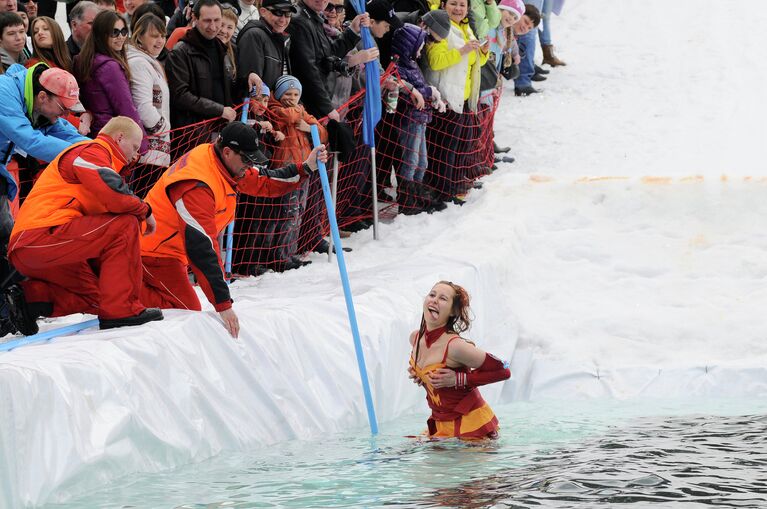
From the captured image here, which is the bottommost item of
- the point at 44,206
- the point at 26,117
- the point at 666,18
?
the point at 44,206

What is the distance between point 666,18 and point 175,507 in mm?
15494

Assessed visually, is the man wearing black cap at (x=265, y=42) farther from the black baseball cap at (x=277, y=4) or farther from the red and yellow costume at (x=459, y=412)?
the red and yellow costume at (x=459, y=412)

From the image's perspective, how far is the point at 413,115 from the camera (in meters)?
11.4

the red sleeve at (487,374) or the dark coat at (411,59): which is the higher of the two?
the dark coat at (411,59)

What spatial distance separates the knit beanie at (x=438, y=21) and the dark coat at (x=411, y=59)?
10.5 inches

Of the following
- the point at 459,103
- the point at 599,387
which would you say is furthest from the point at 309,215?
the point at 599,387

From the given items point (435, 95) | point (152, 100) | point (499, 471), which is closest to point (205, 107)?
point (152, 100)

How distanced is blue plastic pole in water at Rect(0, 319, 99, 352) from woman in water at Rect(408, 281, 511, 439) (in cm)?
191

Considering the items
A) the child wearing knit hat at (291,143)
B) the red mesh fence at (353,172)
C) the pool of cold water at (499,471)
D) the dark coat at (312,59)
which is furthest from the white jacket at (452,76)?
the pool of cold water at (499,471)

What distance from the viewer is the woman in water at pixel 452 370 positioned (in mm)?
6699

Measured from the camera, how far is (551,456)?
6.40 meters

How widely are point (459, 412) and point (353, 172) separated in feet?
15.3

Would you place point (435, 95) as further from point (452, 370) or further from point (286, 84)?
point (452, 370)

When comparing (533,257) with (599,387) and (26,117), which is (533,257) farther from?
(26,117)
